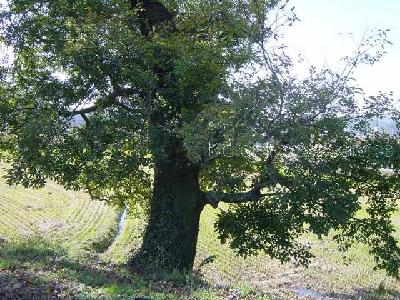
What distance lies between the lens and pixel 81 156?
47.4ft

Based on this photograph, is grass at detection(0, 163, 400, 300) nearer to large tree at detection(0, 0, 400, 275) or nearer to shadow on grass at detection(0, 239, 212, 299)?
shadow on grass at detection(0, 239, 212, 299)

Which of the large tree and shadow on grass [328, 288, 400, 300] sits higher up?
the large tree

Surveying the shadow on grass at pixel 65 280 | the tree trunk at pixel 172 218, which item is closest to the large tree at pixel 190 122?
the tree trunk at pixel 172 218

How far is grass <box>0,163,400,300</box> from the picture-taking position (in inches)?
415

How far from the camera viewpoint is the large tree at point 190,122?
12.8 meters

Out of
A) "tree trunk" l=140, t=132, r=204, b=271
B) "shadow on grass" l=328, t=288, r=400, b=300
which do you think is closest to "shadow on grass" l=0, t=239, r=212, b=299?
"tree trunk" l=140, t=132, r=204, b=271

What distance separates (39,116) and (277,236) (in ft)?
26.4

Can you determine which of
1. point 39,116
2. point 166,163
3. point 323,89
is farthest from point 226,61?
point 39,116

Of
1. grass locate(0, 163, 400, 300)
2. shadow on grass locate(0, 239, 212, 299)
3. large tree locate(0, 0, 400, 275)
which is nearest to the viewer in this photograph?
shadow on grass locate(0, 239, 212, 299)

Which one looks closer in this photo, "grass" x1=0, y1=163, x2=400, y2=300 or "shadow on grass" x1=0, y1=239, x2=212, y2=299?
"shadow on grass" x1=0, y1=239, x2=212, y2=299

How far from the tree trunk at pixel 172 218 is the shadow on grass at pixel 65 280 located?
55.7 inches

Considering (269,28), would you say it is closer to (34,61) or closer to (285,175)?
(285,175)

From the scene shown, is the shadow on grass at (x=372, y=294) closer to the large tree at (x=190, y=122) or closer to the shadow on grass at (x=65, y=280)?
the large tree at (x=190, y=122)

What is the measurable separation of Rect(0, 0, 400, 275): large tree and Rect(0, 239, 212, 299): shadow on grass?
2.29 m
